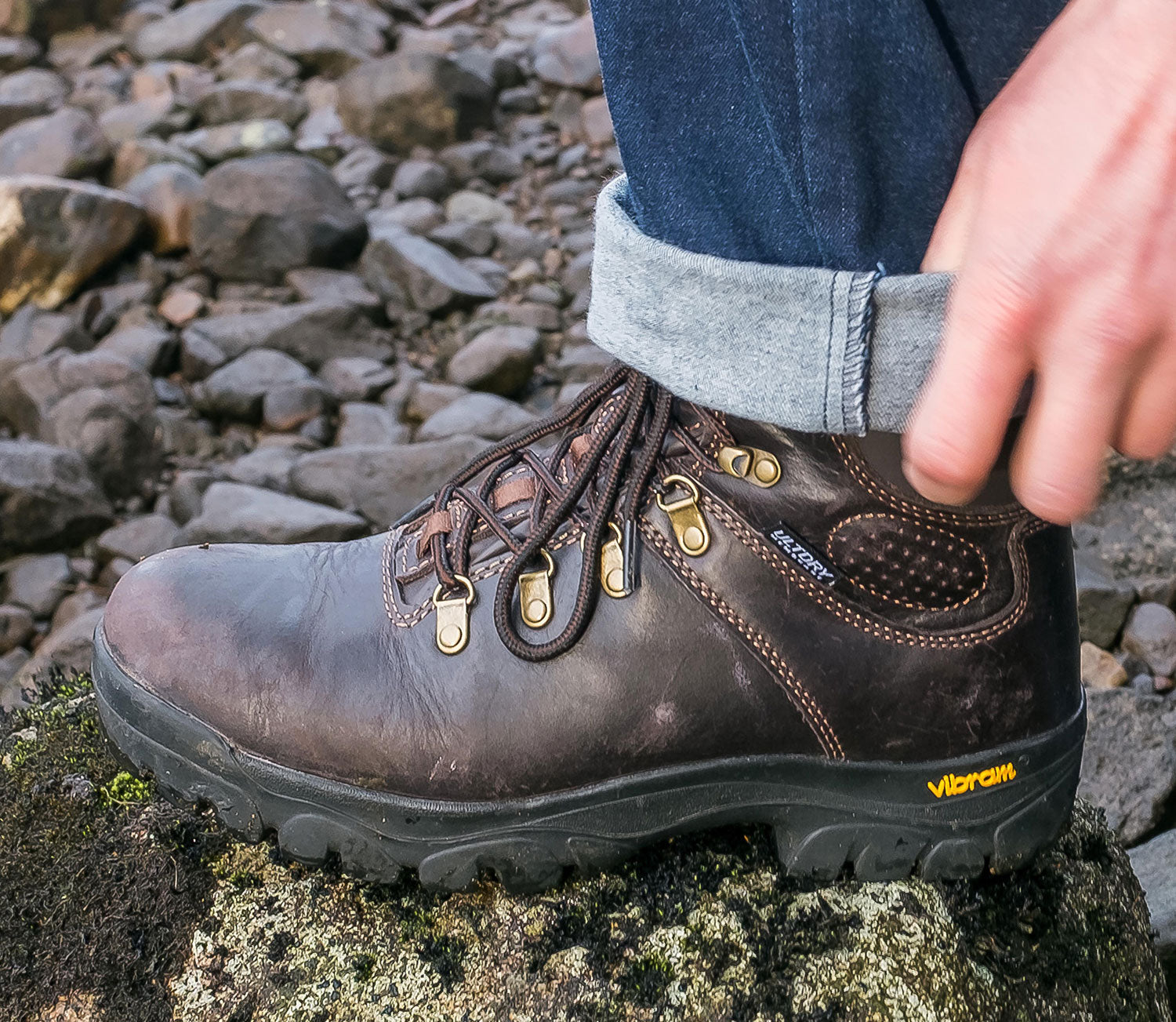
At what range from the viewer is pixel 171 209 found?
227 inches

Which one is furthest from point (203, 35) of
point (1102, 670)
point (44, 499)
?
point (1102, 670)

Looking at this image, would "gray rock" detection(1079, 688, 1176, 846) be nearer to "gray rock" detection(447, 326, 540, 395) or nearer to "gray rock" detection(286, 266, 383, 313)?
"gray rock" detection(447, 326, 540, 395)

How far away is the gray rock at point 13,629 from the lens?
3807 millimetres

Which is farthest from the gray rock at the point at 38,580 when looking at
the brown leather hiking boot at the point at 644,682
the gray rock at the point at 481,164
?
the gray rock at the point at 481,164

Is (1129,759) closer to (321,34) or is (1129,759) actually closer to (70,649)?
(70,649)

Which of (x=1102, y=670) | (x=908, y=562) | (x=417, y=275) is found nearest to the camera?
(x=908, y=562)

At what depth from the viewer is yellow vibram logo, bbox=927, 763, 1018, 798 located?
142 centimetres

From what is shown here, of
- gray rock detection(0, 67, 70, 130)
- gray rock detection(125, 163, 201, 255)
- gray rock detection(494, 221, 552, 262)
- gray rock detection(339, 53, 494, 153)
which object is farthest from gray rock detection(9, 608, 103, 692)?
gray rock detection(0, 67, 70, 130)

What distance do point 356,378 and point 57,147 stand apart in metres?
2.75

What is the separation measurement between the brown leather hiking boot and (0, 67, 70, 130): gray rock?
6.71m

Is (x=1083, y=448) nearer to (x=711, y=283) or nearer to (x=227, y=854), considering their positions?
(x=711, y=283)

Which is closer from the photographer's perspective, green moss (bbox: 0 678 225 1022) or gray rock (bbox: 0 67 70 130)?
green moss (bbox: 0 678 225 1022)

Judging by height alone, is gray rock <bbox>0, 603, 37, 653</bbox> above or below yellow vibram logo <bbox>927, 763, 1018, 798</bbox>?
below

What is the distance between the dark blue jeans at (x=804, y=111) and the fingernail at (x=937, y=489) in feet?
0.93
